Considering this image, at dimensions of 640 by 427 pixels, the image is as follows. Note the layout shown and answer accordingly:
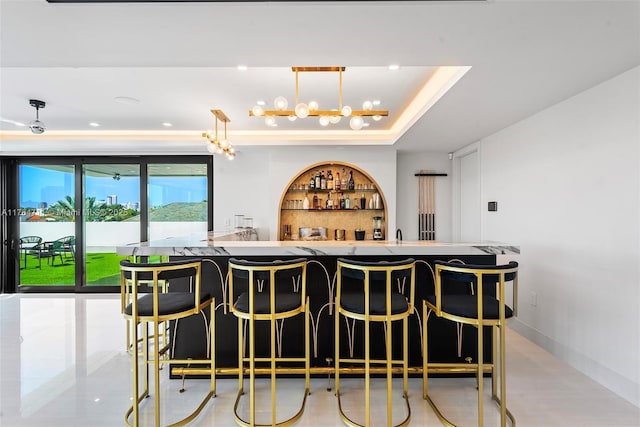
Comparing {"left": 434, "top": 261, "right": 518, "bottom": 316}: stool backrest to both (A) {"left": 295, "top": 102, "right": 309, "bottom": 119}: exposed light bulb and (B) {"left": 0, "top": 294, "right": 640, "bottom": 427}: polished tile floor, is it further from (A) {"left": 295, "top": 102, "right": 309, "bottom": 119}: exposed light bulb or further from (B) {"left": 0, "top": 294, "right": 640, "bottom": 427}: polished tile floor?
(A) {"left": 295, "top": 102, "right": 309, "bottom": 119}: exposed light bulb

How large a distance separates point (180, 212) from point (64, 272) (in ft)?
7.97

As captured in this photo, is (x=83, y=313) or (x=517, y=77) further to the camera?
(x=83, y=313)

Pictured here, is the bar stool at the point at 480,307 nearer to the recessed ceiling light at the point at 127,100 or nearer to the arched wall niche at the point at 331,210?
the arched wall niche at the point at 331,210

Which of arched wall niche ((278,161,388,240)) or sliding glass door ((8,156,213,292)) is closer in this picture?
arched wall niche ((278,161,388,240))

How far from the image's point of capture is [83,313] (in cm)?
423

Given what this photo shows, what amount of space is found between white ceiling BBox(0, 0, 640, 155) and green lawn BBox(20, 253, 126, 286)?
2.87 m

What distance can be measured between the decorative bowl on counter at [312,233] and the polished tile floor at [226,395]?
2840 millimetres

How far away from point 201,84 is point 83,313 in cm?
375

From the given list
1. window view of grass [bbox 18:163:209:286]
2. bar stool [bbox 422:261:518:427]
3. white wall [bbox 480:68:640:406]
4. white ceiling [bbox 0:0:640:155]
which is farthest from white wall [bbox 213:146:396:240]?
bar stool [bbox 422:261:518:427]

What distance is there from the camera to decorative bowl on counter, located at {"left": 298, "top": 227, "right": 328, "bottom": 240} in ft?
16.9

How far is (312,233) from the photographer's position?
204 inches

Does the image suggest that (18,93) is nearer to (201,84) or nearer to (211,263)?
(201,84)

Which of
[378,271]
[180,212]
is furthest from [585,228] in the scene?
[180,212]

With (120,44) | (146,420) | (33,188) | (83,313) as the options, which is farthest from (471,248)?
(33,188)
